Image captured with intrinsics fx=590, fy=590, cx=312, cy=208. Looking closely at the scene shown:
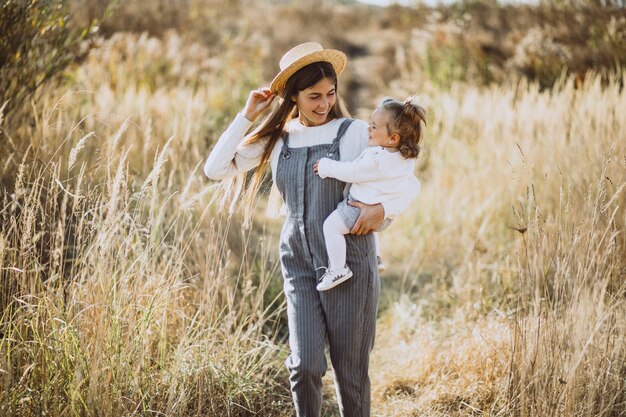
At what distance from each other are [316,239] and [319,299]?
24cm

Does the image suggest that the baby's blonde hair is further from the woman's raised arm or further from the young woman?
the woman's raised arm

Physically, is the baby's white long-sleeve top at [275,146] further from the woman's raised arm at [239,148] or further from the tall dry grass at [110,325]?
the tall dry grass at [110,325]

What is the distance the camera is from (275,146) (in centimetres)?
251

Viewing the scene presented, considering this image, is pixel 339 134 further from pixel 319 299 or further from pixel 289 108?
pixel 319 299

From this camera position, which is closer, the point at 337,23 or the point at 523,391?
the point at 523,391

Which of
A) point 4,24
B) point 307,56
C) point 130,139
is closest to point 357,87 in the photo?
point 130,139

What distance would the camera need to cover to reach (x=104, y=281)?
7.87ft

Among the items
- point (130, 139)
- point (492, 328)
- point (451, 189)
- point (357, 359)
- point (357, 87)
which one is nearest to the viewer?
point (357, 359)

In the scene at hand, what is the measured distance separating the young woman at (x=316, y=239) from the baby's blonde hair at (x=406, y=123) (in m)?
0.17

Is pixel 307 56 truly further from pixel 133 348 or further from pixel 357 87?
pixel 357 87

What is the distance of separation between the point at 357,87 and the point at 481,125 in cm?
817

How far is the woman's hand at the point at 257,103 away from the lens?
98.7 inches

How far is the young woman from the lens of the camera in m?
2.30

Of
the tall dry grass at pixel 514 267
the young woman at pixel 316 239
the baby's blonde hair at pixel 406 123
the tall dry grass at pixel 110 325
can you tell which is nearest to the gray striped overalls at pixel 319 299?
the young woman at pixel 316 239
